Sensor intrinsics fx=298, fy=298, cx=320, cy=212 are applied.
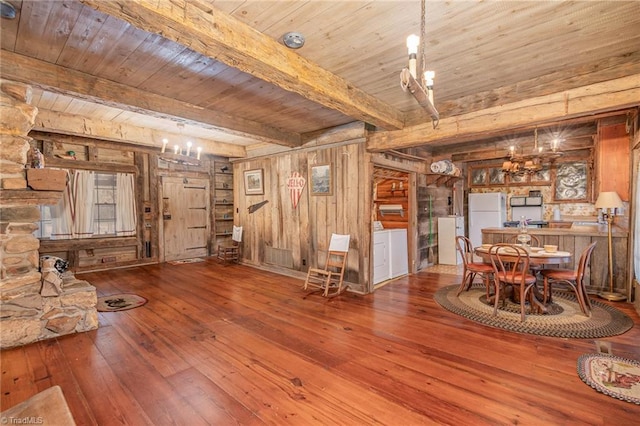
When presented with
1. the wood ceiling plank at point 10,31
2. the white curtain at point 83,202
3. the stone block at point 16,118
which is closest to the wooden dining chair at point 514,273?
the wood ceiling plank at point 10,31

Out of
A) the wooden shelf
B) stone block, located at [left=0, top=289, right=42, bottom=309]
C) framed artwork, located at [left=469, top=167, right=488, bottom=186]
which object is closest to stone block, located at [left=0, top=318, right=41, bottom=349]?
stone block, located at [left=0, top=289, right=42, bottom=309]

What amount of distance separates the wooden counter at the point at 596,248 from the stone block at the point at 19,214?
6571 millimetres

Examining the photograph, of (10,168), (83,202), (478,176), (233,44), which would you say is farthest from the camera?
(478,176)

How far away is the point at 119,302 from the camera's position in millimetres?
4020

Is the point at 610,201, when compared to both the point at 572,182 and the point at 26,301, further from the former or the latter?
the point at 26,301

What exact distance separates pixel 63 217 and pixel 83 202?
1.34 feet

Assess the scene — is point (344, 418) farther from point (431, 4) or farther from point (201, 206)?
point (201, 206)

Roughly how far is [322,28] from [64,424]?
2.60m

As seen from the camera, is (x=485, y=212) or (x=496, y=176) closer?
(x=485, y=212)

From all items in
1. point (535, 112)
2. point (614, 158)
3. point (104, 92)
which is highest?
point (104, 92)

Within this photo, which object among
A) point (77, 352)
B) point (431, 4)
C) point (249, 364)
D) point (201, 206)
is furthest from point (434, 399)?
point (201, 206)

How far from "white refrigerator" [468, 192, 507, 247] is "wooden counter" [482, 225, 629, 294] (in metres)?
2.99

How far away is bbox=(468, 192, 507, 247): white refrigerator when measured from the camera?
7906 mm

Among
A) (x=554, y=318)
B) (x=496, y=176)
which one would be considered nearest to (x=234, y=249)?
(x=554, y=318)
